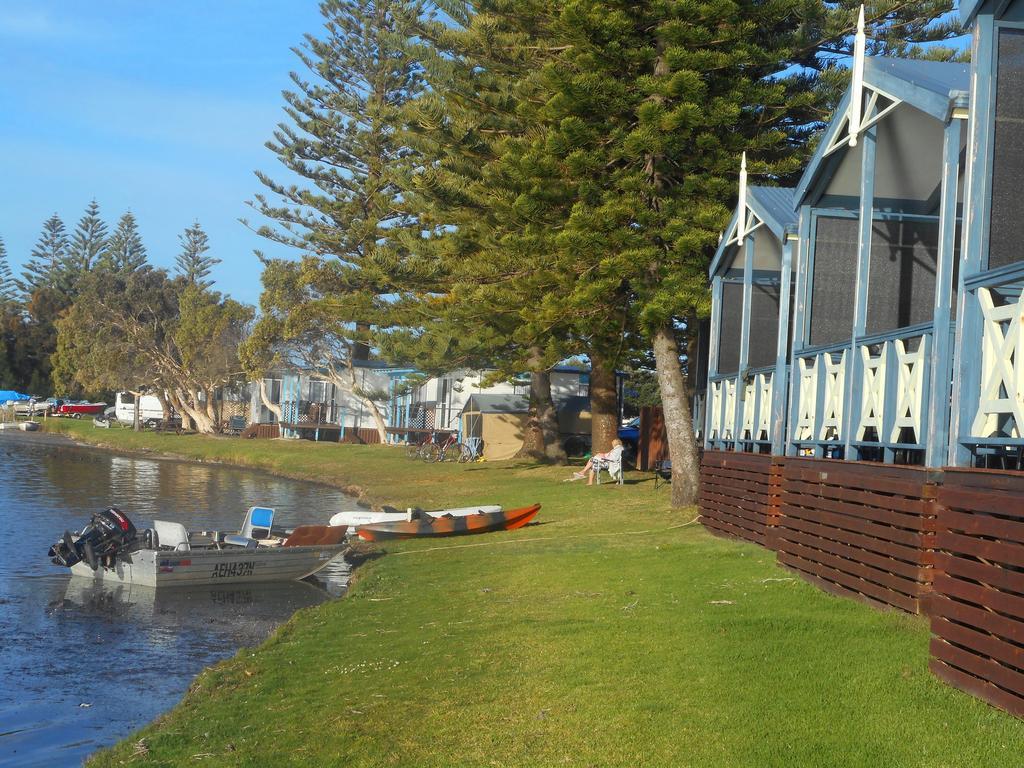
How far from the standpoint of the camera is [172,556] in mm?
14914

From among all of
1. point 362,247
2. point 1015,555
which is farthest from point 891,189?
point 362,247

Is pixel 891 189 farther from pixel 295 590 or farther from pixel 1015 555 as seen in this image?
pixel 295 590

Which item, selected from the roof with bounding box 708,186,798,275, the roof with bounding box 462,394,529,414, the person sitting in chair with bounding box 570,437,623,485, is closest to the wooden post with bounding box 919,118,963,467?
the roof with bounding box 708,186,798,275

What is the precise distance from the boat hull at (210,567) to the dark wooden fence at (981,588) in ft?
35.2

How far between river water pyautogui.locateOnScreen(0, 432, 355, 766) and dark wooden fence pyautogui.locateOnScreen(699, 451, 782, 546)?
512cm

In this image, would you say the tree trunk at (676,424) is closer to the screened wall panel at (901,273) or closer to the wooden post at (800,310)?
the wooden post at (800,310)

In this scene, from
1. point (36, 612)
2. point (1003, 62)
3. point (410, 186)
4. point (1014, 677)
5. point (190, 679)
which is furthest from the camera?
point (410, 186)

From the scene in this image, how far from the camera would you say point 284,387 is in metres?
54.1

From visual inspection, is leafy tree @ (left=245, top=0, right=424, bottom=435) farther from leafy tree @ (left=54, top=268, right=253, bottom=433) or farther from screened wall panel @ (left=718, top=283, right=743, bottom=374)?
screened wall panel @ (left=718, top=283, right=743, bottom=374)

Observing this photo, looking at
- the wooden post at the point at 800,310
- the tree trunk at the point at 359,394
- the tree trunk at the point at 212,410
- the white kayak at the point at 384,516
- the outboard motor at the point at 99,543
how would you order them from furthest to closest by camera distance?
the tree trunk at the point at 212,410, the tree trunk at the point at 359,394, the white kayak at the point at 384,516, the outboard motor at the point at 99,543, the wooden post at the point at 800,310

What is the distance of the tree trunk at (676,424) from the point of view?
Result: 718 inches

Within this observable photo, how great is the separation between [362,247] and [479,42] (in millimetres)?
21741

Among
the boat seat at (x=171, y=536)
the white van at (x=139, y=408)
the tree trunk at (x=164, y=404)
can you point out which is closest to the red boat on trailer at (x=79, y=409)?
the white van at (x=139, y=408)

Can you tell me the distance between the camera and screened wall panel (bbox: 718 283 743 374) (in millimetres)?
15820
